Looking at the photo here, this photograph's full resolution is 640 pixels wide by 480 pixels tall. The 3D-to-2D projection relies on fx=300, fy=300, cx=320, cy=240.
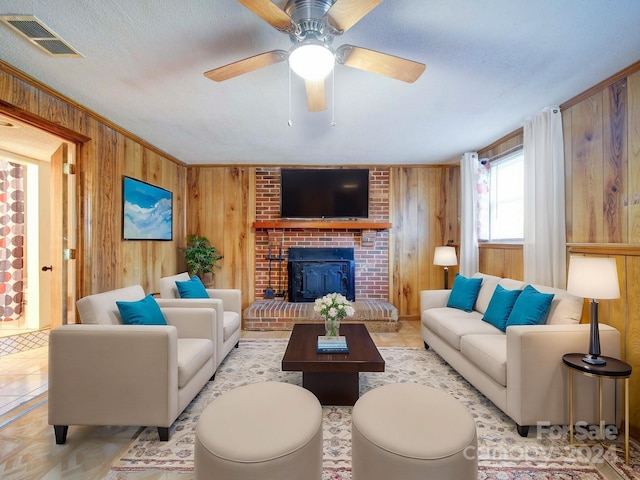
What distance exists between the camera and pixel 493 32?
1.66 metres

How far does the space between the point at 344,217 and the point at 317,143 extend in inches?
50.4

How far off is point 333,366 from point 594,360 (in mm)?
1537

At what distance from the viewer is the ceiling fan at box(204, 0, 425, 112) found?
1312 mm

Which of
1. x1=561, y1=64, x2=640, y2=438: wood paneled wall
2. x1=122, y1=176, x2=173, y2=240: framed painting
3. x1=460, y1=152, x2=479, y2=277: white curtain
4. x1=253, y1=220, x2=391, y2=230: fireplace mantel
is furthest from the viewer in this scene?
x1=253, y1=220, x2=391, y2=230: fireplace mantel

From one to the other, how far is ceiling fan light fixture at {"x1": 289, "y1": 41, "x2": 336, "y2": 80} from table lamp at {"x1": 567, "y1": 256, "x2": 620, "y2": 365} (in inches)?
74.4

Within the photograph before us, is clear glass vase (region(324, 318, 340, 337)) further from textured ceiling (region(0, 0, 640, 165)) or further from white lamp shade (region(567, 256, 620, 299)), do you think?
textured ceiling (region(0, 0, 640, 165))

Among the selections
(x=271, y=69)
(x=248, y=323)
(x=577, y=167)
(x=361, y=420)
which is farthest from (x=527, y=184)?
(x=248, y=323)

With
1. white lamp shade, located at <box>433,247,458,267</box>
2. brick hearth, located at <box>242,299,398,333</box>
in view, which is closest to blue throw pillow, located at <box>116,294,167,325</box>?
brick hearth, located at <box>242,299,398,333</box>

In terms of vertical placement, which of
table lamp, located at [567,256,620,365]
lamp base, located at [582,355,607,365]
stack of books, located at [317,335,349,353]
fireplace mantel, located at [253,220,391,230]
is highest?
fireplace mantel, located at [253,220,391,230]

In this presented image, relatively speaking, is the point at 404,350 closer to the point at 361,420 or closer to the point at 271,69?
the point at 361,420

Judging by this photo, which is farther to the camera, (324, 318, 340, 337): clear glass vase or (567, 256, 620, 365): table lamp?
(324, 318, 340, 337): clear glass vase

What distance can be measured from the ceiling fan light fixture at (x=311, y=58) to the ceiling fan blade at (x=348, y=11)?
4.8 inches

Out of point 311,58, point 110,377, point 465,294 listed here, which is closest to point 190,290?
point 110,377

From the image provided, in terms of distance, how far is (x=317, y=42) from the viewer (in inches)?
58.4
